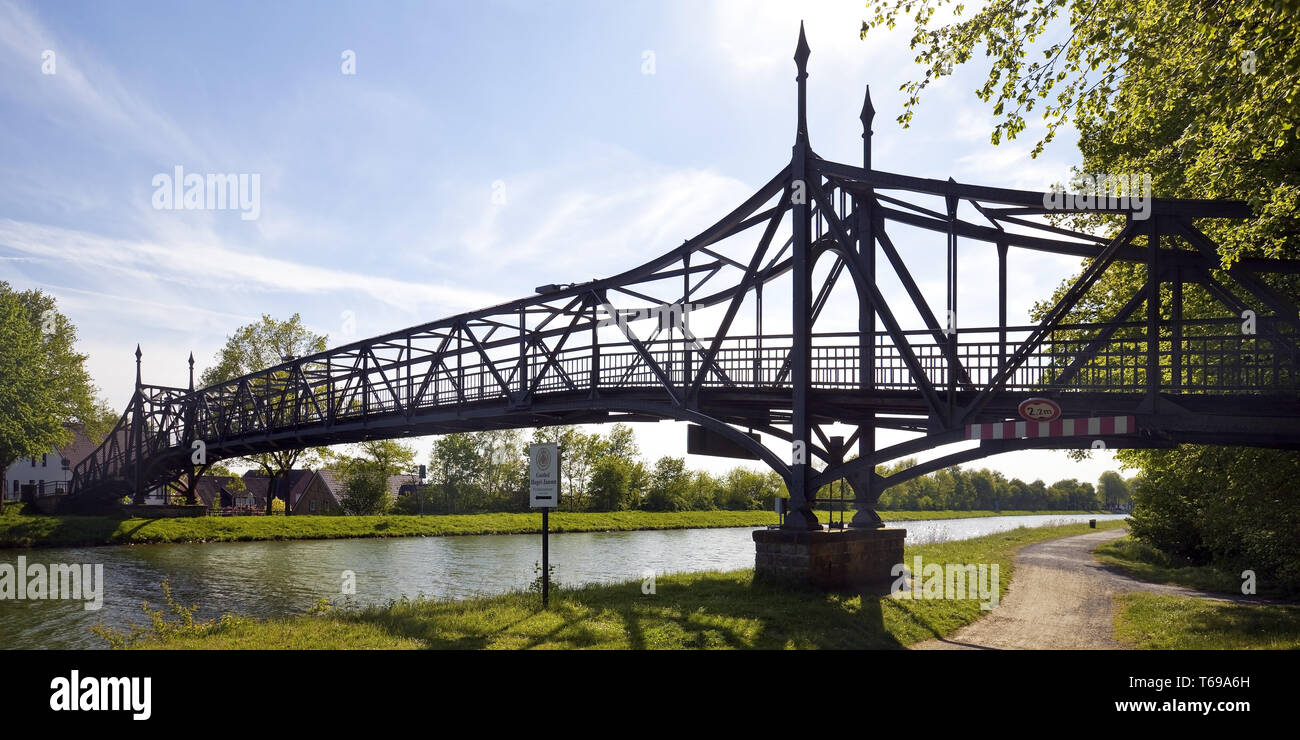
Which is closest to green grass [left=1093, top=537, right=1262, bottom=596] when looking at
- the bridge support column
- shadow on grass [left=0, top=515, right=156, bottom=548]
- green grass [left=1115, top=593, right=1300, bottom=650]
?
green grass [left=1115, top=593, right=1300, bottom=650]

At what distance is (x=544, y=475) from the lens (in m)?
13.8

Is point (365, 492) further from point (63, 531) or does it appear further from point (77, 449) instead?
point (77, 449)

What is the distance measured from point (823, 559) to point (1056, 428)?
197 inches

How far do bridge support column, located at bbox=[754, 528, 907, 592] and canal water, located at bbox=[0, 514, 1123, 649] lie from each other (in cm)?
491

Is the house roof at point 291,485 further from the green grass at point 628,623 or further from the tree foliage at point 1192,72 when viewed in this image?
the tree foliage at point 1192,72

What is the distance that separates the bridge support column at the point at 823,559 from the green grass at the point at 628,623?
0.42 m

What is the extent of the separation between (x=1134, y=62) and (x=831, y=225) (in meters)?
6.25

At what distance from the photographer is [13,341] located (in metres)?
38.9

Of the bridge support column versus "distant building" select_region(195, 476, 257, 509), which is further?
"distant building" select_region(195, 476, 257, 509)

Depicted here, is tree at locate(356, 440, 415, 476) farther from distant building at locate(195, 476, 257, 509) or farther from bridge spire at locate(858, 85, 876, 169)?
bridge spire at locate(858, 85, 876, 169)

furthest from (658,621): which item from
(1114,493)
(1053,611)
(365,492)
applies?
(1114,493)

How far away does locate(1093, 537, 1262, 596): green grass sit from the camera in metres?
20.2
